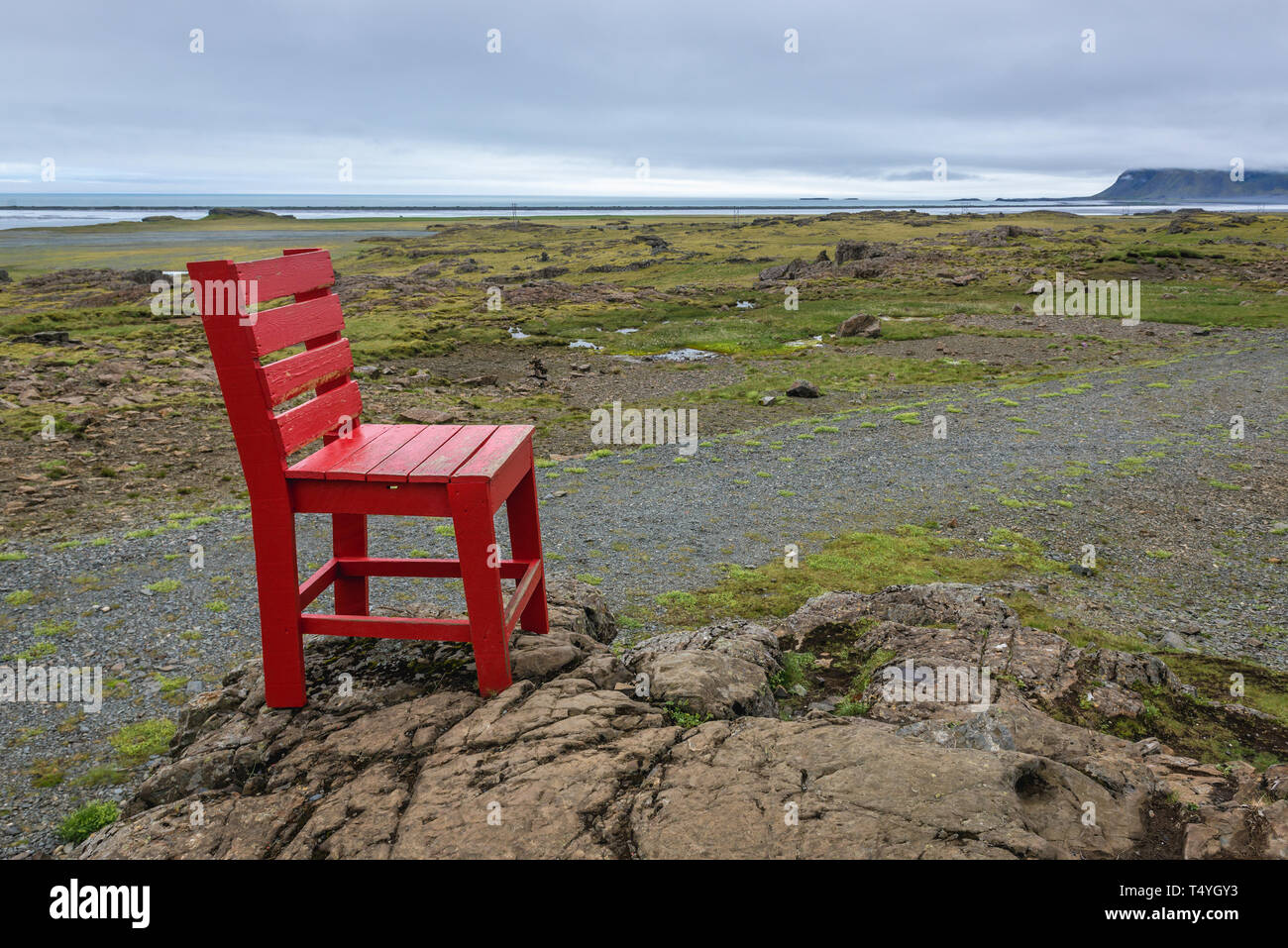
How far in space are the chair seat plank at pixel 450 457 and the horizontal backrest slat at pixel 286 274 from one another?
4.72 ft

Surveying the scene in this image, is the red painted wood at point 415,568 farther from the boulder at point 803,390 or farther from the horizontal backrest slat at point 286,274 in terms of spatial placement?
the boulder at point 803,390

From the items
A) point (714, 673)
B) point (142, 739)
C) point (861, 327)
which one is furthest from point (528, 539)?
point (861, 327)

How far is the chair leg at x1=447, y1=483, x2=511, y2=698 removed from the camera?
16.6 ft

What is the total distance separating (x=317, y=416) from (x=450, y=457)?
116 cm

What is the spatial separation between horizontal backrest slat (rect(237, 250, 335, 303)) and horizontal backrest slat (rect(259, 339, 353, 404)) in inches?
17.3

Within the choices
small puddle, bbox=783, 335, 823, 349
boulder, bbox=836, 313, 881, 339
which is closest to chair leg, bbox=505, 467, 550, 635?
small puddle, bbox=783, 335, 823, 349

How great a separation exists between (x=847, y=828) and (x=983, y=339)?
39.0 meters

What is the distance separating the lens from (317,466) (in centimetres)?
528

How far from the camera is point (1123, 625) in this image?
33.1 feet

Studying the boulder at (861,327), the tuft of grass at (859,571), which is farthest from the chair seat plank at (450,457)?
the boulder at (861,327)

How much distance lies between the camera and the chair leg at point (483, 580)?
5.06 metres

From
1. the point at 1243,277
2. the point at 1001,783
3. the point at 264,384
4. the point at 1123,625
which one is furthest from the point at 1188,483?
the point at 1243,277

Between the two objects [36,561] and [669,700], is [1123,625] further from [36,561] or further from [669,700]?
[36,561]

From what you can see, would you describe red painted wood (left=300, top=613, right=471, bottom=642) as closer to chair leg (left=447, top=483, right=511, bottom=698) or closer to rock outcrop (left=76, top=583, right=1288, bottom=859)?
chair leg (left=447, top=483, right=511, bottom=698)
